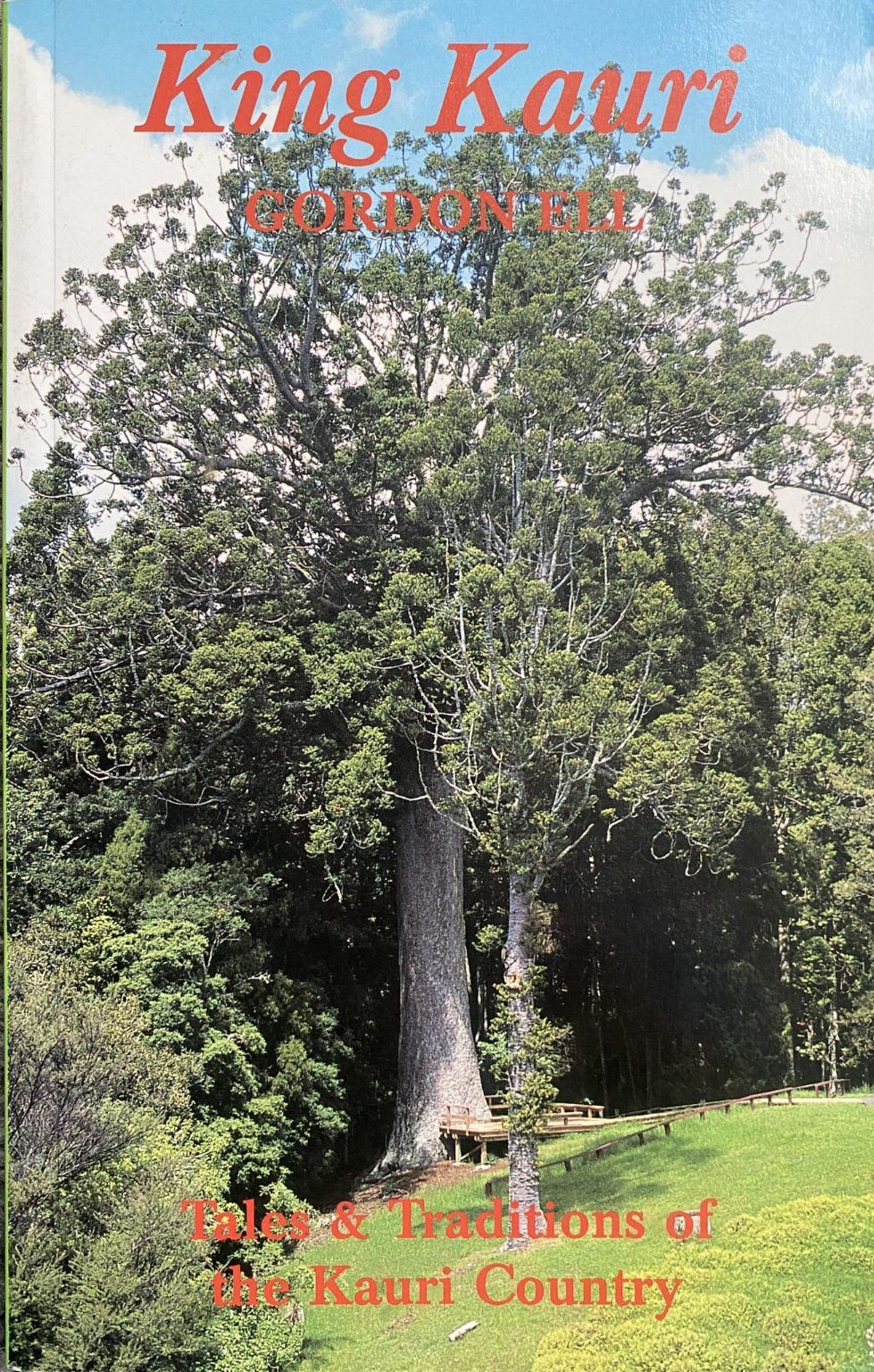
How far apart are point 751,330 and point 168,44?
3233 mm

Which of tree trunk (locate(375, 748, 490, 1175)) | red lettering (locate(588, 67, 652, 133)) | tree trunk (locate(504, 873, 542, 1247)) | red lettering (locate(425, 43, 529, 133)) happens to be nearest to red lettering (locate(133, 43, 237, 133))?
red lettering (locate(425, 43, 529, 133))

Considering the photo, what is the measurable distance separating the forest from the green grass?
0.31 m

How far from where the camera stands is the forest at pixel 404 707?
5.95 metres

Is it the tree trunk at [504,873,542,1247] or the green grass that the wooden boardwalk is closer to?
the tree trunk at [504,873,542,1247]

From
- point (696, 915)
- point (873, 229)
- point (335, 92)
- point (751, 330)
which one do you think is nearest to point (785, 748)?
point (696, 915)

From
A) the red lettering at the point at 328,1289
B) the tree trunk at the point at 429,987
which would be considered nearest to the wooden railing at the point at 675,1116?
the red lettering at the point at 328,1289

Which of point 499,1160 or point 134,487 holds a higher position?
point 134,487

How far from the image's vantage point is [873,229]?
5383 millimetres

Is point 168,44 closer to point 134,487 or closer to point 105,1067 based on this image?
point 134,487

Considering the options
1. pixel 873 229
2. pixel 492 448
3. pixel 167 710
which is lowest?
A: pixel 167 710

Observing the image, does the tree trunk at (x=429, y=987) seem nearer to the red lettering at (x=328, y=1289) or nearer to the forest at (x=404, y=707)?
the forest at (x=404, y=707)

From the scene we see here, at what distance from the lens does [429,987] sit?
7727mm

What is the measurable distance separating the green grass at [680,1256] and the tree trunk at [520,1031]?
0.13m

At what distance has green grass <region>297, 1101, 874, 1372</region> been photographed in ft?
16.0
